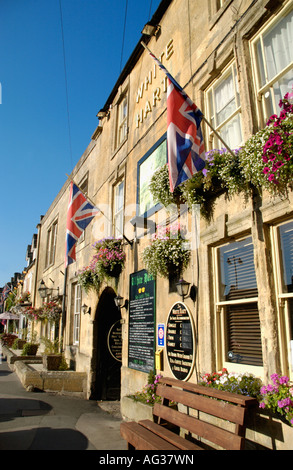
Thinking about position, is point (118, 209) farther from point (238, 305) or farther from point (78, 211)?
point (238, 305)

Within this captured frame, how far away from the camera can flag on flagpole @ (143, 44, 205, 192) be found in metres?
5.05

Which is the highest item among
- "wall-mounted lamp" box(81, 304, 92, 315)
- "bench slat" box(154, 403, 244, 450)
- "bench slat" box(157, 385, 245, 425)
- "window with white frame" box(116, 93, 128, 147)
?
"window with white frame" box(116, 93, 128, 147)

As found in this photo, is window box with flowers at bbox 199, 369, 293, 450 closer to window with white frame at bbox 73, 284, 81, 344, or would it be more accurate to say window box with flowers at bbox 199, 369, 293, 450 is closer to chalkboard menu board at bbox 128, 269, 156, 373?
chalkboard menu board at bbox 128, 269, 156, 373

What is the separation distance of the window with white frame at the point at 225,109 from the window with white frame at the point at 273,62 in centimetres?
48

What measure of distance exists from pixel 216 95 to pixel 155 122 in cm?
241

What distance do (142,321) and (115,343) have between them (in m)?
3.54

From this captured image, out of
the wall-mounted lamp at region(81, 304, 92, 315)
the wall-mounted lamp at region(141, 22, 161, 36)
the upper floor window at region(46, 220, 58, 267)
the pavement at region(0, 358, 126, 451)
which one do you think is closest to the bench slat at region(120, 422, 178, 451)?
the pavement at region(0, 358, 126, 451)

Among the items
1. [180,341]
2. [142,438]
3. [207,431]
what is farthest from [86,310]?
[207,431]

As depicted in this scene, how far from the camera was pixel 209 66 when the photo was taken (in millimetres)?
6219

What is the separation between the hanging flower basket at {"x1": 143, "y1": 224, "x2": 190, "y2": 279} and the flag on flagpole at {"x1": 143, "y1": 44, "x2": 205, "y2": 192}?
1.48 m

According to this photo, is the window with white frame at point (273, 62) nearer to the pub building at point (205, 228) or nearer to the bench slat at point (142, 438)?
the pub building at point (205, 228)

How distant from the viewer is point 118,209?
1081 centimetres

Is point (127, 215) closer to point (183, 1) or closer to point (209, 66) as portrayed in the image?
point (209, 66)

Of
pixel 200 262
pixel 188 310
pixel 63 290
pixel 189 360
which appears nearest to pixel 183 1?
pixel 200 262
